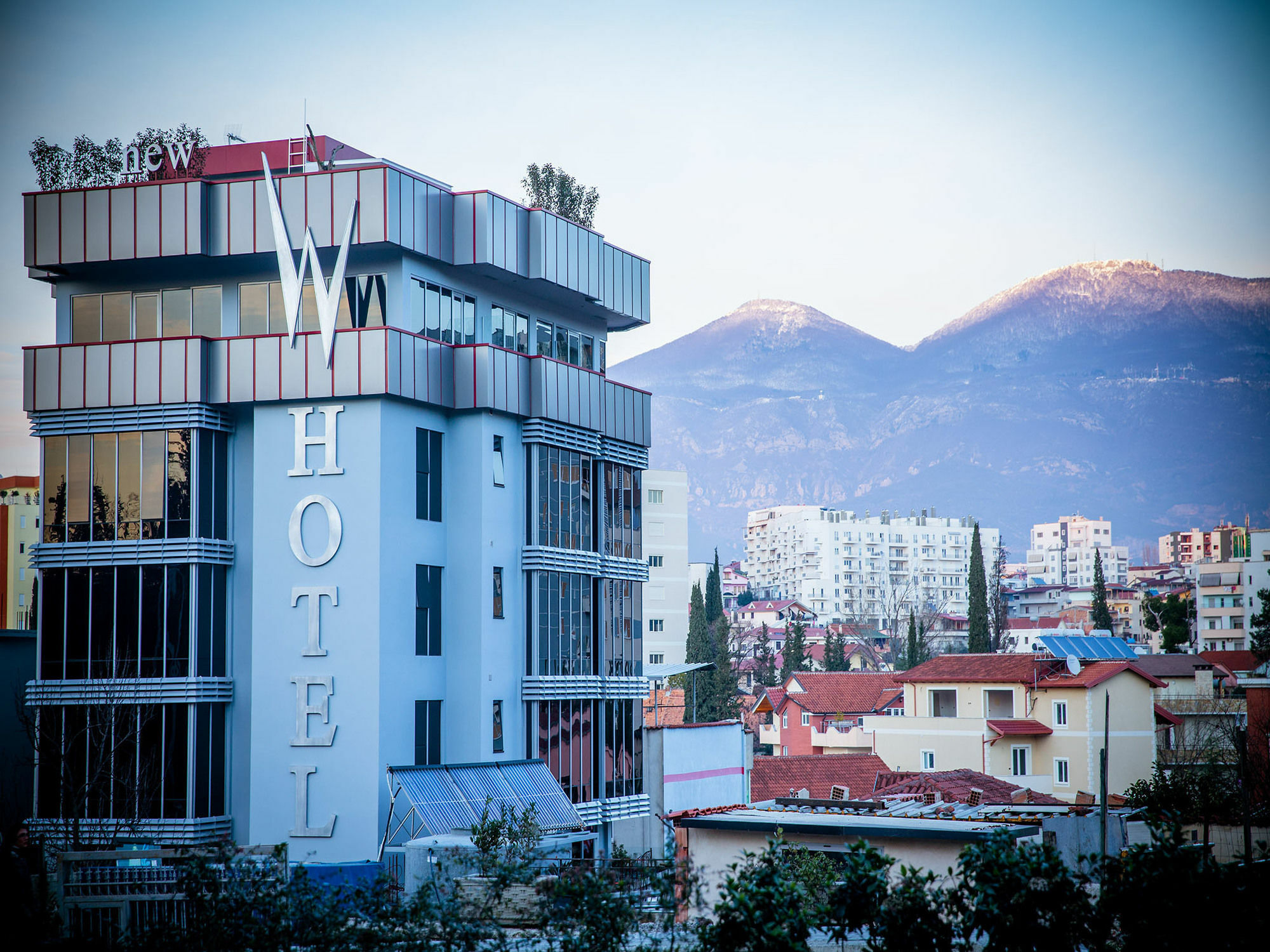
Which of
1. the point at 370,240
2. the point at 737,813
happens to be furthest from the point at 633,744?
the point at 370,240

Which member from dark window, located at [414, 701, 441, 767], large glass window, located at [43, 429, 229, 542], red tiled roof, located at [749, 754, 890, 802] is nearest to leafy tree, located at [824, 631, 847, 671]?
red tiled roof, located at [749, 754, 890, 802]

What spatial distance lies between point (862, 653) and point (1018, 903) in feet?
496

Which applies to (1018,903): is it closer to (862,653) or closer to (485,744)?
(485,744)

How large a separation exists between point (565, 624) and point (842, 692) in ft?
189

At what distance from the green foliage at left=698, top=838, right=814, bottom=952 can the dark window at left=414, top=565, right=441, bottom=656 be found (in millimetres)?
18581

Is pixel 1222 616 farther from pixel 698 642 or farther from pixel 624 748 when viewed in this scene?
pixel 624 748

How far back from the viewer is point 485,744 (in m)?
35.2

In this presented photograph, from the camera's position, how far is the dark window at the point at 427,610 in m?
34.9

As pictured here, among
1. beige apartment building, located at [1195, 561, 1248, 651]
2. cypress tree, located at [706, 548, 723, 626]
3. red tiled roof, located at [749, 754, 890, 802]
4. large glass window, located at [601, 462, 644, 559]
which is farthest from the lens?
cypress tree, located at [706, 548, 723, 626]

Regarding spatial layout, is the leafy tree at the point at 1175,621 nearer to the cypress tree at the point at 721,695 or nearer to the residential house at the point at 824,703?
the cypress tree at the point at 721,695

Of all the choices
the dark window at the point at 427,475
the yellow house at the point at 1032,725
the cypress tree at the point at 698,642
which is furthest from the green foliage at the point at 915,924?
the cypress tree at the point at 698,642

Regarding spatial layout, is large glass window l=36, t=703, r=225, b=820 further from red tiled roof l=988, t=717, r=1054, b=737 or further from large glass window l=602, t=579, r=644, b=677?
red tiled roof l=988, t=717, r=1054, b=737

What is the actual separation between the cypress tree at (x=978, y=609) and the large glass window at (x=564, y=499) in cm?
7320

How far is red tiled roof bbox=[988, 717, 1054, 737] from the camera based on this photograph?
221 ft
